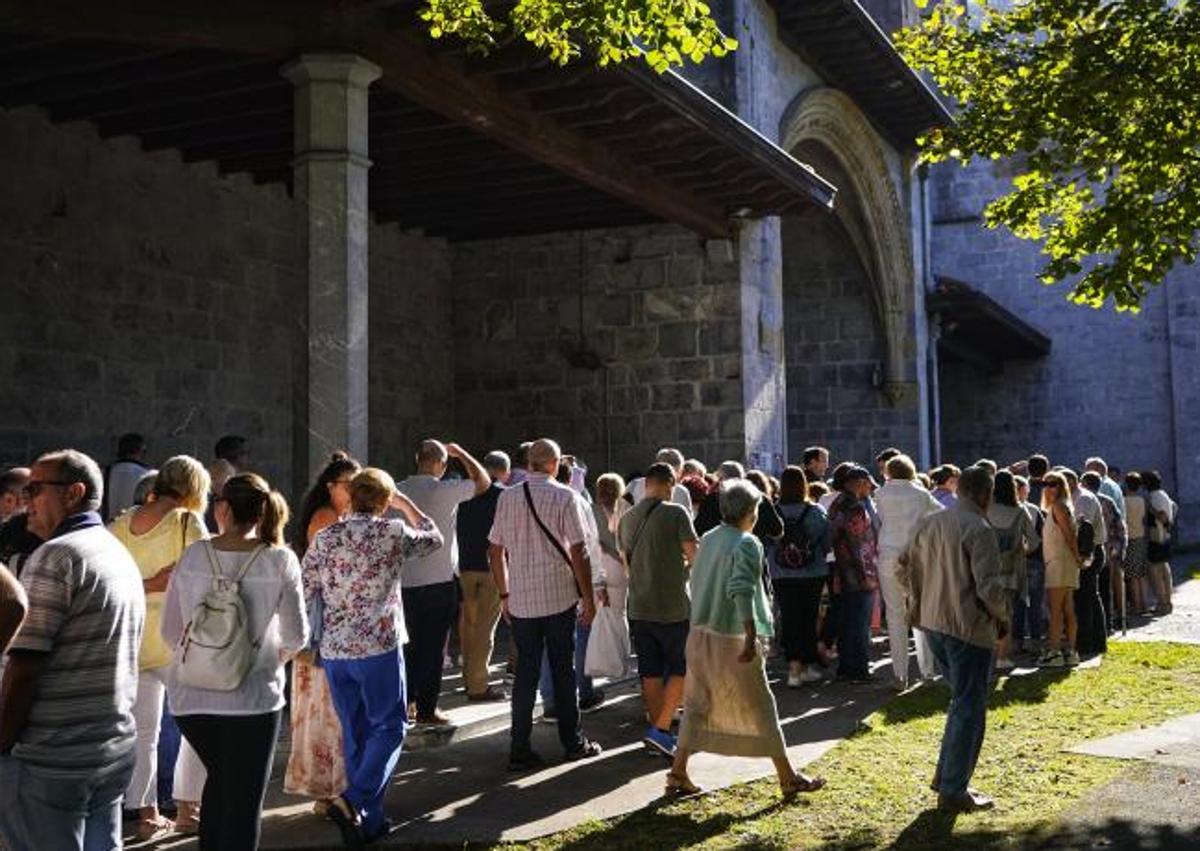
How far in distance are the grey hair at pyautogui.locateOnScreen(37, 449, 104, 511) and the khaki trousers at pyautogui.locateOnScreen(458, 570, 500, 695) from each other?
4813mm

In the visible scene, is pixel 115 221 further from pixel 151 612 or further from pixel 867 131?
pixel 867 131

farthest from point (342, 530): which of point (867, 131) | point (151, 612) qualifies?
point (867, 131)

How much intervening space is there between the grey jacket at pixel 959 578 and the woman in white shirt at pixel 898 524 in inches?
107

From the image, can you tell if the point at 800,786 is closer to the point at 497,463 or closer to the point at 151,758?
the point at 151,758

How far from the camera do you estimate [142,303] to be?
11.7 metres

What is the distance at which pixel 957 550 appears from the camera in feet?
20.0

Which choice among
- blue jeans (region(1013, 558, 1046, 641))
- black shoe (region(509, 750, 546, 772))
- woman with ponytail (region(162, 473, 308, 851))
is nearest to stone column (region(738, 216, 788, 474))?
blue jeans (region(1013, 558, 1046, 641))

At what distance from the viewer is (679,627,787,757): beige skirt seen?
19.8 feet

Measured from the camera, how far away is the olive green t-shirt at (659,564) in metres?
7.11

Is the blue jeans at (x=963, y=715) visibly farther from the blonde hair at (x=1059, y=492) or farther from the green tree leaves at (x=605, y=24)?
the blonde hair at (x=1059, y=492)

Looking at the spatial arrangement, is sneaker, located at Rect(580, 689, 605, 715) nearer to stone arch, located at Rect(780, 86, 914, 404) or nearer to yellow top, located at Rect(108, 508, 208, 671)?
yellow top, located at Rect(108, 508, 208, 671)

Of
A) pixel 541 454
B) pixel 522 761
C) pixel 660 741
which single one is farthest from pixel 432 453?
pixel 660 741

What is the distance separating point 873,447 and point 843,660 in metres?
12.8

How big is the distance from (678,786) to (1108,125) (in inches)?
205
